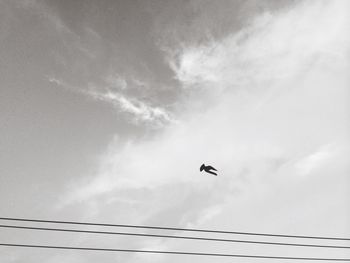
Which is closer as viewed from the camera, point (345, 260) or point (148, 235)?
point (148, 235)

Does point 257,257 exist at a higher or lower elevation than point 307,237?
lower

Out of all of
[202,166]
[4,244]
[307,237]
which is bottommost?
[4,244]

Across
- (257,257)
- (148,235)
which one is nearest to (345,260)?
(257,257)

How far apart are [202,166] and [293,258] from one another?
556cm

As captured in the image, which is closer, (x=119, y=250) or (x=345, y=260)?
(x=119, y=250)

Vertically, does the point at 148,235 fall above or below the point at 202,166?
below

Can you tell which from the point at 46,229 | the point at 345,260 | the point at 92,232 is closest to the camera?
the point at 46,229

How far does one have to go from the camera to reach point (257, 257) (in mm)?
14188

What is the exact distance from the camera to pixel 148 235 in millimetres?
13062

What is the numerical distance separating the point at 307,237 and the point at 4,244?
11223mm

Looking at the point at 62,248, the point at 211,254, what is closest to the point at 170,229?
the point at 211,254

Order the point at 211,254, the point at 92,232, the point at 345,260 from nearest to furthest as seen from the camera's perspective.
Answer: the point at 92,232, the point at 211,254, the point at 345,260

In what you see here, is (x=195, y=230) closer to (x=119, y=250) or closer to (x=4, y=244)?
(x=119, y=250)

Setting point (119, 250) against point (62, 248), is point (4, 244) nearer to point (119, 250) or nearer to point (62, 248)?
point (62, 248)
